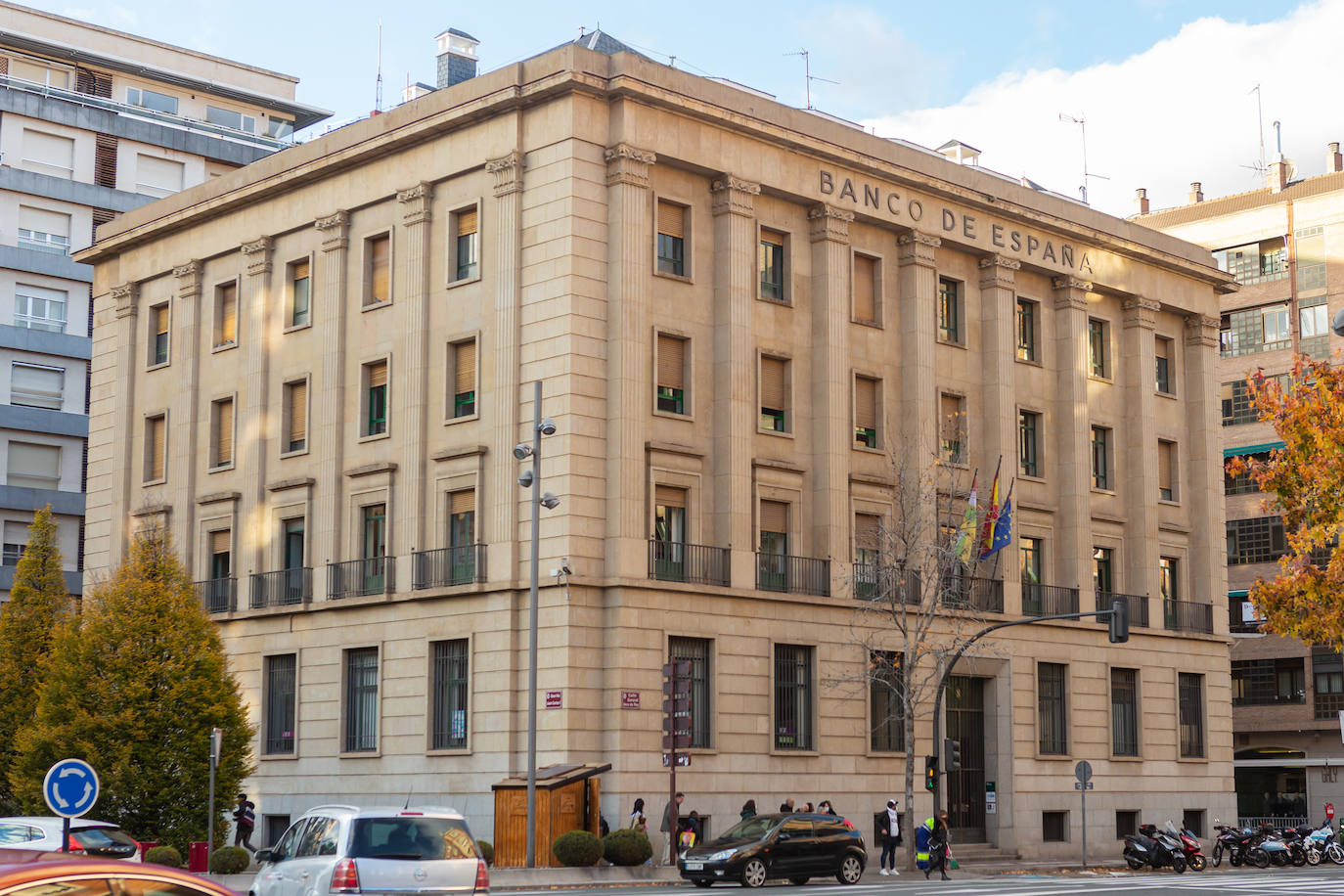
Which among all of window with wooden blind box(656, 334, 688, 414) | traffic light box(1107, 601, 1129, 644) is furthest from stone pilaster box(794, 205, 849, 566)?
traffic light box(1107, 601, 1129, 644)

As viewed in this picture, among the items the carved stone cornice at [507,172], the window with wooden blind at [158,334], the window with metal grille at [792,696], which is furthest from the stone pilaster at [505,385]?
the window with wooden blind at [158,334]

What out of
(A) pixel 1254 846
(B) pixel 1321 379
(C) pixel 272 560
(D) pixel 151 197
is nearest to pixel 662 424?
(C) pixel 272 560

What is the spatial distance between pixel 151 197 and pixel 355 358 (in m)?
27.2

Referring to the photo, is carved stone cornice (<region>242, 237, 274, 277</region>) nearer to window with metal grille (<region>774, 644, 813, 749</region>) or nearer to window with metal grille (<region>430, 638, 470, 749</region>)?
window with metal grille (<region>430, 638, 470, 749</region>)

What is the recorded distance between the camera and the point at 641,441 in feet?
129

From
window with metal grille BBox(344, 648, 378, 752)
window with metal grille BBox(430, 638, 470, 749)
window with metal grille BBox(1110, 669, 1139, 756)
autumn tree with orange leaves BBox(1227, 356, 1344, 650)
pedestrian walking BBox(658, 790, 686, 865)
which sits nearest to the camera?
autumn tree with orange leaves BBox(1227, 356, 1344, 650)

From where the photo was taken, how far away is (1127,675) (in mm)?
51406

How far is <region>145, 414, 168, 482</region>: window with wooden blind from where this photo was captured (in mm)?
51062

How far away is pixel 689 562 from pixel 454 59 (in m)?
18.4

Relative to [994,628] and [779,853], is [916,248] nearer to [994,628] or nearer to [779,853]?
[994,628]

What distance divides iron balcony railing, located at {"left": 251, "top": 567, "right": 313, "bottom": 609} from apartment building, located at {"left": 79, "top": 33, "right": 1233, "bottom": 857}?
11 cm

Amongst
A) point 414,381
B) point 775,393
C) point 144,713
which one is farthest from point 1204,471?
point 144,713

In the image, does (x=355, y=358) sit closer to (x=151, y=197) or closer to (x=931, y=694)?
(x=931, y=694)

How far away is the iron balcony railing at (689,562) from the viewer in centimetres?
3959
